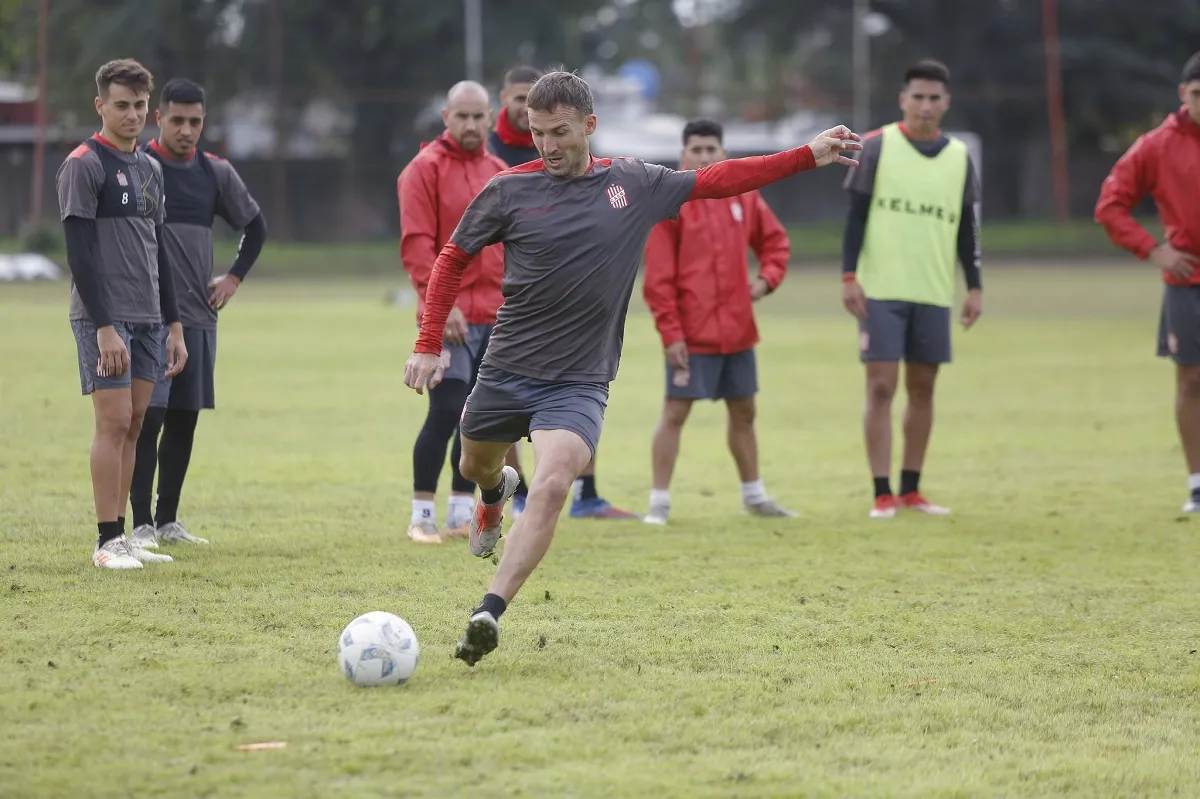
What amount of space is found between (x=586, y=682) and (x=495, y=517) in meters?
1.47

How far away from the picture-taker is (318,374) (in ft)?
59.0

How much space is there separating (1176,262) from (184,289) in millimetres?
5747

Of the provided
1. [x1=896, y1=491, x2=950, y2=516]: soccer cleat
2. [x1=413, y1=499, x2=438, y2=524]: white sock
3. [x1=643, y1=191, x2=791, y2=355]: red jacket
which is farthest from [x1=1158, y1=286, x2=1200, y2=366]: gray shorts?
[x1=413, y1=499, x2=438, y2=524]: white sock

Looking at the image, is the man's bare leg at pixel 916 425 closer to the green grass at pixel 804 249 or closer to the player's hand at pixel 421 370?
the player's hand at pixel 421 370

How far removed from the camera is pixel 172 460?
8.46 metres

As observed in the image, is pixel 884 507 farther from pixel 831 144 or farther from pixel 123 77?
pixel 123 77

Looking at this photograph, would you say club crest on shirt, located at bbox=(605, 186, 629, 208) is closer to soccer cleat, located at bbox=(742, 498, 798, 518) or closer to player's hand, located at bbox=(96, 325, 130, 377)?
player's hand, located at bbox=(96, 325, 130, 377)

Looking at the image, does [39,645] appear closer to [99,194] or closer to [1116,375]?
[99,194]

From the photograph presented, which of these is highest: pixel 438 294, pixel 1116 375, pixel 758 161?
pixel 758 161

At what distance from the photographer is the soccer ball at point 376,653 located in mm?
5480

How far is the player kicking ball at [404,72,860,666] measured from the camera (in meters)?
6.12

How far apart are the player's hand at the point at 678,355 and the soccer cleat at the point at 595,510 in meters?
0.95

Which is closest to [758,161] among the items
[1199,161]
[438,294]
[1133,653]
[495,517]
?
[438,294]

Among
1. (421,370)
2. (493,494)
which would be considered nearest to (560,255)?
(421,370)
